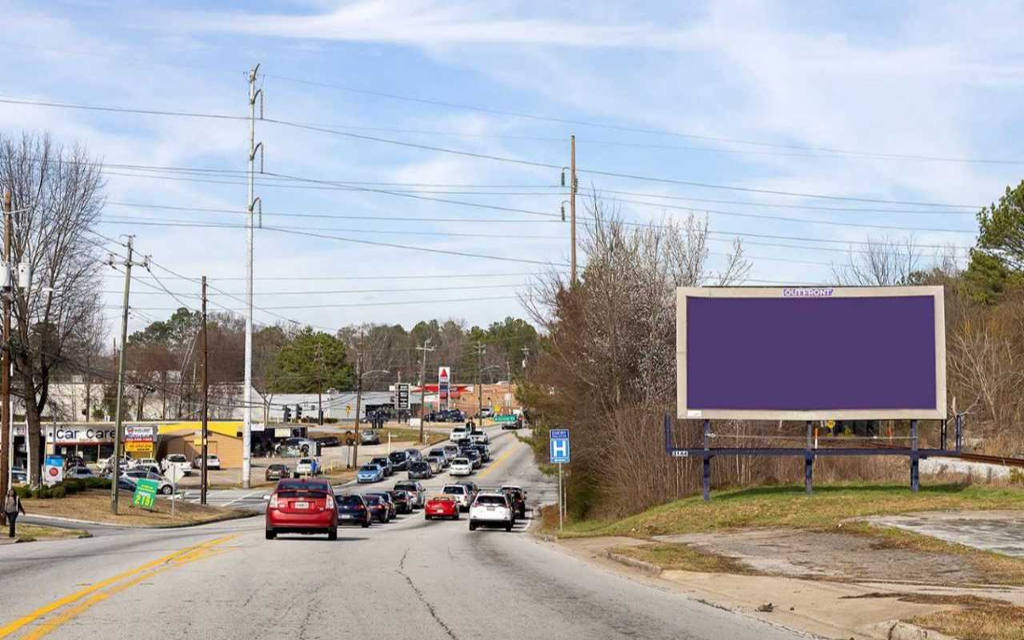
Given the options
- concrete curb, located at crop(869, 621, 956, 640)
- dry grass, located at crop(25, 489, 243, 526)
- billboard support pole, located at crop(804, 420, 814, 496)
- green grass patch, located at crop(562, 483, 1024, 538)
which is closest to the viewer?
concrete curb, located at crop(869, 621, 956, 640)

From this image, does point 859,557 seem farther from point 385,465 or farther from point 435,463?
point 435,463

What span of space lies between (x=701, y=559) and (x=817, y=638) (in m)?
9.35

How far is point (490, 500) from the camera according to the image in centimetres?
4409

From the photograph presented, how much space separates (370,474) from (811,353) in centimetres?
5567

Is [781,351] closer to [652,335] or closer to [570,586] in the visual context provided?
[652,335]

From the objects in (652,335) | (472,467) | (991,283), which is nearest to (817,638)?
(652,335)

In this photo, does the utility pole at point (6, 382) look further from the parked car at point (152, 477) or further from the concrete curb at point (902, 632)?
the concrete curb at point (902, 632)

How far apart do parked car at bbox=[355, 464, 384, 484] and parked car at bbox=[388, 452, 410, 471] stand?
9.61 meters

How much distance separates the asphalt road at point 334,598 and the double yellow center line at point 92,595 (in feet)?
0.06

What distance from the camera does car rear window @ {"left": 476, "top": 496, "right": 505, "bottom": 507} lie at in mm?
43906

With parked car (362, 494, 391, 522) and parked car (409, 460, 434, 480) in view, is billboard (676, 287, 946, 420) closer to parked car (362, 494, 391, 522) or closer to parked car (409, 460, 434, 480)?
parked car (362, 494, 391, 522)

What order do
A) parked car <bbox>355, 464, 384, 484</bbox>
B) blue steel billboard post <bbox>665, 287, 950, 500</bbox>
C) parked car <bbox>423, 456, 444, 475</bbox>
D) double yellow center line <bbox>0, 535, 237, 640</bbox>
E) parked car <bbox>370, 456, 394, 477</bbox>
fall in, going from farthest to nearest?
parked car <bbox>423, 456, 444, 475</bbox>, parked car <bbox>370, 456, 394, 477</bbox>, parked car <bbox>355, 464, 384, 484</bbox>, blue steel billboard post <bbox>665, 287, 950, 500</bbox>, double yellow center line <bbox>0, 535, 237, 640</bbox>

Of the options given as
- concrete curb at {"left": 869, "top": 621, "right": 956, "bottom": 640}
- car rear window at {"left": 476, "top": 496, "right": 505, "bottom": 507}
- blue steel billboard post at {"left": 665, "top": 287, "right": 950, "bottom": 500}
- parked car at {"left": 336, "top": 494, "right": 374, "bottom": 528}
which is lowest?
parked car at {"left": 336, "top": 494, "right": 374, "bottom": 528}

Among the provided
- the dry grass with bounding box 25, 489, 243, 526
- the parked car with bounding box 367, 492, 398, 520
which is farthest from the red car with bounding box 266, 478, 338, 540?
the parked car with bounding box 367, 492, 398, 520
